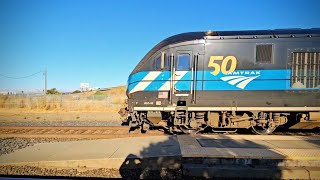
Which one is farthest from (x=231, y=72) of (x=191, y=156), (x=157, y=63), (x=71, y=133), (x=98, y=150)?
(x=71, y=133)

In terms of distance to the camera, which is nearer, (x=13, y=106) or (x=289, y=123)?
(x=289, y=123)

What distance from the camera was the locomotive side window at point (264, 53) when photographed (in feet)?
24.7

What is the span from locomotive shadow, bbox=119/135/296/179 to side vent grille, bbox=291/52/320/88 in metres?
3.21

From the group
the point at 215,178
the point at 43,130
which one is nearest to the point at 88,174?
the point at 215,178

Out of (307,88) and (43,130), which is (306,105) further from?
(43,130)

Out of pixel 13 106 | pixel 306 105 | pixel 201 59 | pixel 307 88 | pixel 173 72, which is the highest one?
pixel 201 59

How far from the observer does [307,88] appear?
7430 mm

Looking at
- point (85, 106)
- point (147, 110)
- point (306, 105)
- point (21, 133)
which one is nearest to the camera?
point (306, 105)

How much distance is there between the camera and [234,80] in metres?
7.61

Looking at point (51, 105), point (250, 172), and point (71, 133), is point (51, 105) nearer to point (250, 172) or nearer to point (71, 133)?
point (71, 133)

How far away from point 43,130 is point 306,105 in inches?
407

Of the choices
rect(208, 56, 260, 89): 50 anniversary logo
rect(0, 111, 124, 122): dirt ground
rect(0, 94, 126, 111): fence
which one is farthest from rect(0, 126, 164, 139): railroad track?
rect(0, 94, 126, 111): fence

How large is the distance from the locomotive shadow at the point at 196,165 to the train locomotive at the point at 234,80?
215 centimetres

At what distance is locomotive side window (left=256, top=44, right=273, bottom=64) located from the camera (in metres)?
7.52
